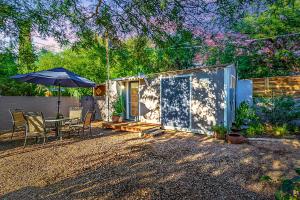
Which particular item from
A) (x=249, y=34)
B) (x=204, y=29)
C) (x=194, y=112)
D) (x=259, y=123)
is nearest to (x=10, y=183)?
(x=204, y=29)

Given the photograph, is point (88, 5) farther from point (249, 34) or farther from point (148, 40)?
point (249, 34)

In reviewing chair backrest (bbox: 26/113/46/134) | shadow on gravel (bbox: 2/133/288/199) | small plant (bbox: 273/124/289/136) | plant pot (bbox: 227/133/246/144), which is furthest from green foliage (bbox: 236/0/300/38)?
chair backrest (bbox: 26/113/46/134)

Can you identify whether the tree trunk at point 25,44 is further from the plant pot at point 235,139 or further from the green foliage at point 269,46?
the green foliage at point 269,46

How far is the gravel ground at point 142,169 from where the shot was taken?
3.03m

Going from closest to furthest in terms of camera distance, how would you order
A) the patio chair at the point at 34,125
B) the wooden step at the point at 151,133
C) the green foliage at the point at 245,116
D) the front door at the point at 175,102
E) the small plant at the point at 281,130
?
the patio chair at the point at 34,125 → the small plant at the point at 281,130 → the wooden step at the point at 151,133 → the green foliage at the point at 245,116 → the front door at the point at 175,102

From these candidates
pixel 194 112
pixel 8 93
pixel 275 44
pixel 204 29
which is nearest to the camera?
pixel 204 29

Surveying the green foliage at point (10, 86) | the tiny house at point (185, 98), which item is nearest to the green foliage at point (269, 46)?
the tiny house at point (185, 98)

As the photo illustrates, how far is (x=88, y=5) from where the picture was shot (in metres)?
4.25

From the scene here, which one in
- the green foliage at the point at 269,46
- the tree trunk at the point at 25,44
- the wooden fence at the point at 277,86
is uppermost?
→ the green foliage at the point at 269,46

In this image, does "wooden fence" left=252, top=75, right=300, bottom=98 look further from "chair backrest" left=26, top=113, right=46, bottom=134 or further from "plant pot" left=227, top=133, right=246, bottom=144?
"chair backrest" left=26, top=113, right=46, bottom=134

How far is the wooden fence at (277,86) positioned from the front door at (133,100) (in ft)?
19.6

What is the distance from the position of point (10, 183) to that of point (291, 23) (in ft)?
45.2

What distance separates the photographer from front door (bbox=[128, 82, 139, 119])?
1027 centimetres

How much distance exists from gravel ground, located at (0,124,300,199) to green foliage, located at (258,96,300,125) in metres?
2.00
